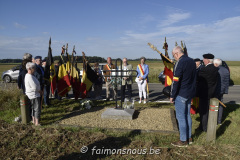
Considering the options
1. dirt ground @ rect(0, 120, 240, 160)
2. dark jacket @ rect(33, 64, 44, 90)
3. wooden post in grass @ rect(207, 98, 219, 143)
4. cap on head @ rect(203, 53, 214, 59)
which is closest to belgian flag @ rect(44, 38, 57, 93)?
dark jacket @ rect(33, 64, 44, 90)

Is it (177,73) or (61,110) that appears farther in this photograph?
(61,110)

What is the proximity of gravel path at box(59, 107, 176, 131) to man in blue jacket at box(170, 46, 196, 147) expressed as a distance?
96cm

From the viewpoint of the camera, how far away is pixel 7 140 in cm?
429

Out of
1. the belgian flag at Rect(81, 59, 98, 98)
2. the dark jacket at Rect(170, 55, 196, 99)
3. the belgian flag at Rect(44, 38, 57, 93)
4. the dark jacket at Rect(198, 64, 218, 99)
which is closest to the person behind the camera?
the dark jacket at Rect(170, 55, 196, 99)

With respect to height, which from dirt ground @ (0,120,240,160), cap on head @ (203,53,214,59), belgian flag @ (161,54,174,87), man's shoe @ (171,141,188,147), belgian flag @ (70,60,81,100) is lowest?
man's shoe @ (171,141,188,147)

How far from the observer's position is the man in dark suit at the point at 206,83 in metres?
4.98

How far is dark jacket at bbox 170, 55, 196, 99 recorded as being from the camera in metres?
3.96

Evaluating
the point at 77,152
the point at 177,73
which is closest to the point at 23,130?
the point at 77,152

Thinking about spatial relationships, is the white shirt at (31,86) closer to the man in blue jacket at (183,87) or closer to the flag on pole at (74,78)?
the flag on pole at (74,78)

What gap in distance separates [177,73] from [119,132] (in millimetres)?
2319

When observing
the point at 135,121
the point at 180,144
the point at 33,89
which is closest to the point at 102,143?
the point at 180,144

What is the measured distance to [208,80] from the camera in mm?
5020

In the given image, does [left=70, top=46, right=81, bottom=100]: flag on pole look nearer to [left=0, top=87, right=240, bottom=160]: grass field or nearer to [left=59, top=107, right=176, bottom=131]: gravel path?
[left=59, top=107, right=176, bottom=131]: gravel path

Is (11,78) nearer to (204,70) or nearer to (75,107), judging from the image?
(75,107)
